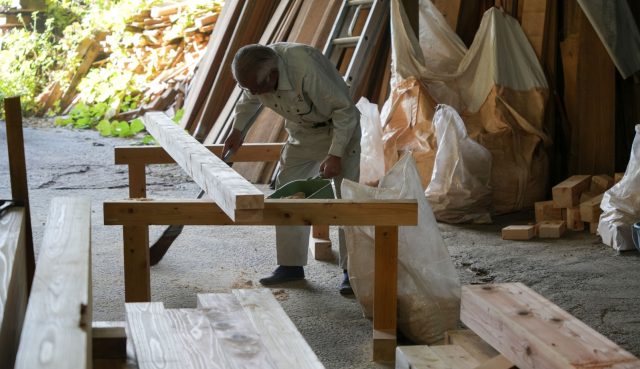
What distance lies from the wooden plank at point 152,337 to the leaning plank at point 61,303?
0.33 metres

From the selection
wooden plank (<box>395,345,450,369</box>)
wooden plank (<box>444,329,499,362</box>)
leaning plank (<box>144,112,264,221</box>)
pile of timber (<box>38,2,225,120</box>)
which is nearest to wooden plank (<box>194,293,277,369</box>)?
leaning plank (<box>144,112,264,221</box>)

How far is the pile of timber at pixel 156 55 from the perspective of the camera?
46.8ft

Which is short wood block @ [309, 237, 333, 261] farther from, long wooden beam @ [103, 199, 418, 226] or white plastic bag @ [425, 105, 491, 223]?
long wooden beam @ [103, 199, 418, 226]

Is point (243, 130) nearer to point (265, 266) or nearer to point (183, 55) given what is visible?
point (265, 266)

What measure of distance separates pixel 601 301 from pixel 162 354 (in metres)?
3.22

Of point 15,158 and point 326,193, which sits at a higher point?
point 15,158

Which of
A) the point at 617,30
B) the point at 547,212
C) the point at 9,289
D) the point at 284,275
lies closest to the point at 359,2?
the point at 617,30

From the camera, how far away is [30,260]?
3467 mm

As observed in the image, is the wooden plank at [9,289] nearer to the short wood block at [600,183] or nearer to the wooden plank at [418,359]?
the wooden plank at [418,359]

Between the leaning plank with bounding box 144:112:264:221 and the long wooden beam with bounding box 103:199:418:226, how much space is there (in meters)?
0.12

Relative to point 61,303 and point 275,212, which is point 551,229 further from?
point 61,303

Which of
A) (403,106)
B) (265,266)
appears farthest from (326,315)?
(403,106)

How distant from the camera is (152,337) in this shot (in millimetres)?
2666

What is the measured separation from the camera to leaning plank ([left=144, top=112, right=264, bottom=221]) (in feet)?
11.2
